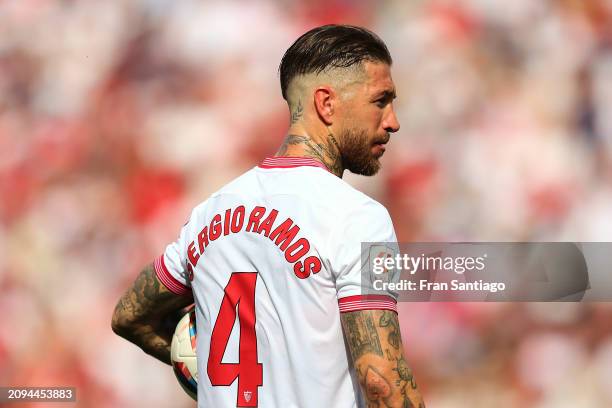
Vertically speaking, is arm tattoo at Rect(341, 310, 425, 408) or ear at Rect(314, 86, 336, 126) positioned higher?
ear at Rect(314, 86, 336, 126)

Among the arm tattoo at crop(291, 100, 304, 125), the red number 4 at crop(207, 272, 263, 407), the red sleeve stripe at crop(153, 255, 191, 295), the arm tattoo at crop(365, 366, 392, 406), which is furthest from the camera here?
the red sleeve stripe at crop(153, 255, 191, 295)

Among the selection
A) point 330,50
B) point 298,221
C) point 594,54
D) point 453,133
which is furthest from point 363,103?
point 594,54

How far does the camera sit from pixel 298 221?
1636 millimetres

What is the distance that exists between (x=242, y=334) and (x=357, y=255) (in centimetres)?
29

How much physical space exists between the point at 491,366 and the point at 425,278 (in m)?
0.44

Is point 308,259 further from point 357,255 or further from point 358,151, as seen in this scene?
point 358,151

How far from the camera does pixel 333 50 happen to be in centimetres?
176

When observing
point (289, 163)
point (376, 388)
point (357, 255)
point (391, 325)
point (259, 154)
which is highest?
point (259, 154)

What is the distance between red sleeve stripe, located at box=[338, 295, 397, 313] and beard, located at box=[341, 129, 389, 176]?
1.10 ft

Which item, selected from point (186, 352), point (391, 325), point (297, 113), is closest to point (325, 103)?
point (297, 113)

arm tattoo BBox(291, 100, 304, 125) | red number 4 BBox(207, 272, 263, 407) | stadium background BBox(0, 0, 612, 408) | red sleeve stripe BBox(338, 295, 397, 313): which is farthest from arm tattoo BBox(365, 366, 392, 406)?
stadium background BBox(0, 0, 612, 408)

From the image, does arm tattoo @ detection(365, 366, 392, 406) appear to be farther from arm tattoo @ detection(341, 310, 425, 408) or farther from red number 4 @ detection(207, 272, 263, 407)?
red number 4 @ detection(207, 272, 263, 407)

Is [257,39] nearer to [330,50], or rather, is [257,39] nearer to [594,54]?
[594,54]

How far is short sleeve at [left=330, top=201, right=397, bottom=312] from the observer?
1.55 m
